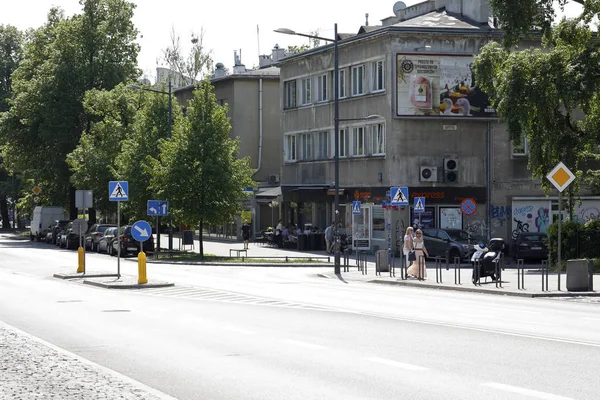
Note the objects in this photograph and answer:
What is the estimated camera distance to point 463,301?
952 inches

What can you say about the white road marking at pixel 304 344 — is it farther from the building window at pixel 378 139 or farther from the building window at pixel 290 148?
the building window at pixel 290 148

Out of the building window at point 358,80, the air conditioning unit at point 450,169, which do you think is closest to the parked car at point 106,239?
the building window at point 358,80

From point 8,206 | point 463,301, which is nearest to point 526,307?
point 463,301

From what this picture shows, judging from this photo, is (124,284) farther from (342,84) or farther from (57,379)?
(342,84)

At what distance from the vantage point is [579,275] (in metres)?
26.2

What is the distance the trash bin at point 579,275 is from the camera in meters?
26.1

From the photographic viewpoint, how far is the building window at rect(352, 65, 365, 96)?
2163 inches

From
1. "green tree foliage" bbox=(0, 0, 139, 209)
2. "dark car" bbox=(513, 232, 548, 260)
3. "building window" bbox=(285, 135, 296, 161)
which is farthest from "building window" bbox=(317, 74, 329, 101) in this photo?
"green tree foliage" bbox=(0, 0, 139, 209)

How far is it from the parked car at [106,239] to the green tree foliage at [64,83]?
15.6 m

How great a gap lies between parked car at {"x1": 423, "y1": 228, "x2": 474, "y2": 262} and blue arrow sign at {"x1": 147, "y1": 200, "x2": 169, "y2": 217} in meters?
11.8

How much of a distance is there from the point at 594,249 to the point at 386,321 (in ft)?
73.3

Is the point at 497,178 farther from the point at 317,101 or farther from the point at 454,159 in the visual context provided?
the point at 317,101

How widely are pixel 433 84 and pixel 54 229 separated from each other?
2958cm

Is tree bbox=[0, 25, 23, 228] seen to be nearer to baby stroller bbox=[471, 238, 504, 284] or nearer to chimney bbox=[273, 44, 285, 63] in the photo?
chimney bbox=[273, 44, 285, 63]
